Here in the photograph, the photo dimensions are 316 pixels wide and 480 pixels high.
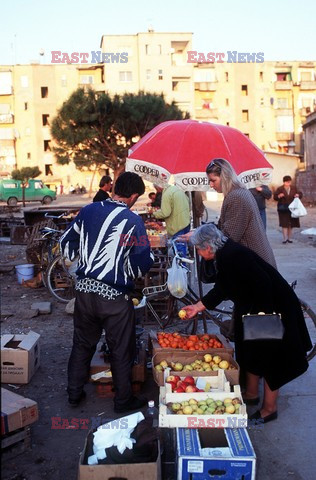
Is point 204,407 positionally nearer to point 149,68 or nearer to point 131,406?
point 131,406

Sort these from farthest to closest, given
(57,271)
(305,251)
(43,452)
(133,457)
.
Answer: (305,251) < (57,271) < (43,452) < (133,457)

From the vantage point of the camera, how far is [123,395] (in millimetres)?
4371

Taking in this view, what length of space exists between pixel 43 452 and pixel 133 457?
98cm

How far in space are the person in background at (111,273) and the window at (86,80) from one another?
203 feet

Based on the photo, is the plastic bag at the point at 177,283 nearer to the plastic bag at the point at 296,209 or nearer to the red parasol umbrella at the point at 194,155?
the red parasol umbrella at the point at 194,155

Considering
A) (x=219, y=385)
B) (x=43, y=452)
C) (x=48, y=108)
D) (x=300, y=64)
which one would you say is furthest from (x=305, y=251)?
(x=300, y=64)

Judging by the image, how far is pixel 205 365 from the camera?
14.3 feet

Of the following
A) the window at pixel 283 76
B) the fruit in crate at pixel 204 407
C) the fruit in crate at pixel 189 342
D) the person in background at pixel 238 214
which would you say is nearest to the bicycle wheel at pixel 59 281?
the fruit in crate at pixel 189 342

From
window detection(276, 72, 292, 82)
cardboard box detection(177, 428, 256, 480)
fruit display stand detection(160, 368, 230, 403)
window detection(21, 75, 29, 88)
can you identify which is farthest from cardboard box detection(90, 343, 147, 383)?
window detection(276, 72, 292, 82)

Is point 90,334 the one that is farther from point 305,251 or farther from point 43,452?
point 305,251

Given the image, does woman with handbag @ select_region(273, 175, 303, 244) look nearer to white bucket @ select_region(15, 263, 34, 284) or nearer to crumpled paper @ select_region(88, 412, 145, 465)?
white bucket @ select_region(15, 263, 34, 284)

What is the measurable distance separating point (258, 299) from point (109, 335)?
4.15ft

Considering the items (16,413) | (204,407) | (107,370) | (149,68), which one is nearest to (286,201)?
(107,370)

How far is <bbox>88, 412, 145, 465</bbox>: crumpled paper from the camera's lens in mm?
3189
